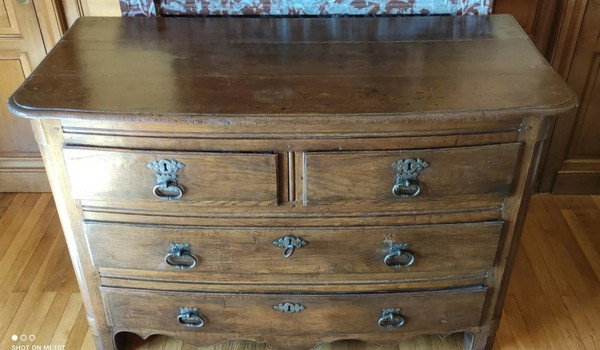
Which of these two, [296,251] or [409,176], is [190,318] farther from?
[409,176]

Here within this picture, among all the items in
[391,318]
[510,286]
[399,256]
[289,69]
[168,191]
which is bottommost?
[510,286]

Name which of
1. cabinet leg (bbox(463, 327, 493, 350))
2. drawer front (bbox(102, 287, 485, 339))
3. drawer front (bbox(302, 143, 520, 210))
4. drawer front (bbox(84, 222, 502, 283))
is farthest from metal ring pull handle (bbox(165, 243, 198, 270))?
cabinet leg (bbox(463, 327, 493, 350))

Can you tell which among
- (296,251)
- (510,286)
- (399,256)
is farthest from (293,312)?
(510,286)

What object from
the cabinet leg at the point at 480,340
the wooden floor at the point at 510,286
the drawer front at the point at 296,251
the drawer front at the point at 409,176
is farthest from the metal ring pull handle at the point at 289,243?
the cabinet leg at the point at 480,340

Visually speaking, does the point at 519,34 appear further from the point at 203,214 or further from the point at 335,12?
the point at 203,214

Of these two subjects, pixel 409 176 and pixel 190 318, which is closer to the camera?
pixel 409 176

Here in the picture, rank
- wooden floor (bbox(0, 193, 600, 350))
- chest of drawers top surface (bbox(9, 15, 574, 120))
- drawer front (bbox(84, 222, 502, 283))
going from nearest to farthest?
chest of drawers top surface (bbox(9, 15, 574, 120)), drawer front (bbox(84, 222, 502, 283)), wooden floor (bbox(0, 193, 600, 350))

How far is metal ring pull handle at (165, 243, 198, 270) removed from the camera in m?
1.41

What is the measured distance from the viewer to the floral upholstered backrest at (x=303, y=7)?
A: 163cm

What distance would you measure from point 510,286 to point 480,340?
1.15 feet

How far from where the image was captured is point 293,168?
129cm

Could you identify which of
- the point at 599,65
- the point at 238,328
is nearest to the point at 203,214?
the point at 238,328

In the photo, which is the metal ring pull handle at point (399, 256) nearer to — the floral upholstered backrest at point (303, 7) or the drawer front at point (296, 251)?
the drawer front at point (296, 251)

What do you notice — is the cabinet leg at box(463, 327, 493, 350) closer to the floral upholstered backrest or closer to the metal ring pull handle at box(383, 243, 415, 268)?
the metal ring pull handle at box(383, 243, 415, 268)
